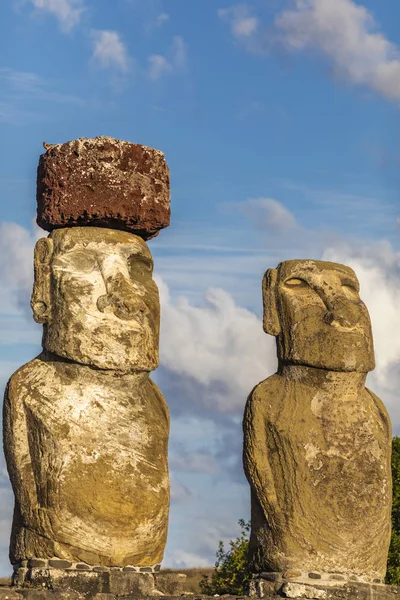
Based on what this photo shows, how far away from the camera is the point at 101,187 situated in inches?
623

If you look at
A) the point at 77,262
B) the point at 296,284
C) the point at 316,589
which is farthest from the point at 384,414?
the point at 77,262

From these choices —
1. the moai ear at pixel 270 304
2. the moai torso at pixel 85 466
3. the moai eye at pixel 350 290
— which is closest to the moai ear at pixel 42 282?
the moai torso at pixel 85 466

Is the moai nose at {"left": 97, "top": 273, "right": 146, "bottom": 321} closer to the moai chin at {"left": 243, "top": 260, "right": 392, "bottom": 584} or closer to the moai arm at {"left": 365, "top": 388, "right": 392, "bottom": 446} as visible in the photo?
the moai chin at {"left": 243, "top": 260, "right": 392, "bottom": 584}

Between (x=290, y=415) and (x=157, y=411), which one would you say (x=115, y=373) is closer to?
(x=157, y=411)

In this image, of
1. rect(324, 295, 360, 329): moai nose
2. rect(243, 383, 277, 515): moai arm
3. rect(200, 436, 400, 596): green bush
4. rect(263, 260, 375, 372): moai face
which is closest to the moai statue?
rect(243, 383, 277, 515): moai arm

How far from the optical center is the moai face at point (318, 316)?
15625 mm

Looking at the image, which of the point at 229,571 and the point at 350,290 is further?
the point at 229,571

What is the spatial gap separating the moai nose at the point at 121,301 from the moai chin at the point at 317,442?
1.51 meters

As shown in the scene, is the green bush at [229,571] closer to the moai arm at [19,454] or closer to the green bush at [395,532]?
the green bush at [395,532]

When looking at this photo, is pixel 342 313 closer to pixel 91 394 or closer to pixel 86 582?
pixel 91 394

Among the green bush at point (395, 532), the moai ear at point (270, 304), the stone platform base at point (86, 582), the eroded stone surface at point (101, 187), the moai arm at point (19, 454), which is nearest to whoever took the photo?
the stone platform base at point (86, 582)

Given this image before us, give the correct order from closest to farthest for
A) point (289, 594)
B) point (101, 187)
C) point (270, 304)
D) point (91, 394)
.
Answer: point (289, 594) → point (91, 394) → point (101, 187) → point (270, 304)

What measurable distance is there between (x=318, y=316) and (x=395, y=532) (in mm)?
12870

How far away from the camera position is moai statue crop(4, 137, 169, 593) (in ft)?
48.6
